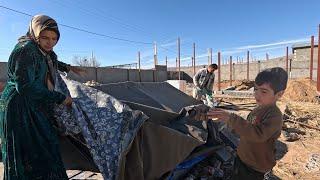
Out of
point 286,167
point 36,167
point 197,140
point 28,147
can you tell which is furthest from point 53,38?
point 286,167

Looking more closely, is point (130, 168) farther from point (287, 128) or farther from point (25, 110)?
point (287, 128)

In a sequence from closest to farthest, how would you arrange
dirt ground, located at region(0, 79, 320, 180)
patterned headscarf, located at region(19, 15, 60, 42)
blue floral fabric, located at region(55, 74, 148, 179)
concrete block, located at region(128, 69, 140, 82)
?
patterned headscarf, located at region(19, 15, 60, 42) < blue floral fabric, located at region(55, 74, 148, 179) < dirt ground, located at region(0, 79, 320, 180) < concrete block, located at region(128, 69, 140, 82)

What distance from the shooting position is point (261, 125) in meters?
2.08

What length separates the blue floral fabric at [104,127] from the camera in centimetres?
264

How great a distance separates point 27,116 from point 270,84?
68.7 inches

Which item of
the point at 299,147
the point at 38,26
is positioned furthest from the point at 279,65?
the point at 38,26

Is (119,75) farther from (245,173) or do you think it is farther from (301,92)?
(245,173)

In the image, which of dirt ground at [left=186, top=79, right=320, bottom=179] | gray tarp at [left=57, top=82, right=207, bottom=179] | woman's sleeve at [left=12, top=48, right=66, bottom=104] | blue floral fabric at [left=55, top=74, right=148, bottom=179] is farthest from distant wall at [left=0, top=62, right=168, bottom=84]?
woman's sleeve at [left=12, top=48, right=66, bottom=104]

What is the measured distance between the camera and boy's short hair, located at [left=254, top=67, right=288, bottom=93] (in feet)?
6.85

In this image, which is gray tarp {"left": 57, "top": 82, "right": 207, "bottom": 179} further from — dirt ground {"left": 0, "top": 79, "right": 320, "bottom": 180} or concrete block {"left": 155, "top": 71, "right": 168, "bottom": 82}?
concrete block {"left": 155, "top": 71, "right": 168, "bottom": 82}

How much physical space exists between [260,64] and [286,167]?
2441 centimetres

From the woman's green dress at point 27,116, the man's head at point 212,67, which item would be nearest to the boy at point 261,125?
the woman's green dress at point 27,116

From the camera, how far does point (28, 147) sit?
7.93 ft

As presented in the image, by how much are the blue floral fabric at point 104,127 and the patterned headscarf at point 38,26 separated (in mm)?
594
